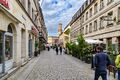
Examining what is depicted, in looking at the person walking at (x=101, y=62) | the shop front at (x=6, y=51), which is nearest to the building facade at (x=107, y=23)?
the shop front at (x=6, y=51)

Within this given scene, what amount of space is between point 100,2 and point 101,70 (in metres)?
27.4

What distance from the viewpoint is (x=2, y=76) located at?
11.8 metres

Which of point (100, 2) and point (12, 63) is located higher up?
point (100, 2)

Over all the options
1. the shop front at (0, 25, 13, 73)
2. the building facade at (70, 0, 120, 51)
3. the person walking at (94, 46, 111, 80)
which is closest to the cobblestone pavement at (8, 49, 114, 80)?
the shop front at (0, 25, 13, 73)

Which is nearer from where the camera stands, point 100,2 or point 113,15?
point 113,15

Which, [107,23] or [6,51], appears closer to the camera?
[6,51]

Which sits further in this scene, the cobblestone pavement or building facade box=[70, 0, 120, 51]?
building facade box=[70, 0, 120, 51]

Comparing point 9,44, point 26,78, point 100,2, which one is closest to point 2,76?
point 26,78

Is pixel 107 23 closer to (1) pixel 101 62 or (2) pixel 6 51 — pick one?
(2) pixel 6 51

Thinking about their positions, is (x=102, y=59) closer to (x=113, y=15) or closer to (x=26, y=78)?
(x=26, y=78)

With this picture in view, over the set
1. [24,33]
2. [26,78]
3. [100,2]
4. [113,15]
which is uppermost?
[100,2]

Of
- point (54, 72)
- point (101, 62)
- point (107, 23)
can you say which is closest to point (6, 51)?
point (54, 72)

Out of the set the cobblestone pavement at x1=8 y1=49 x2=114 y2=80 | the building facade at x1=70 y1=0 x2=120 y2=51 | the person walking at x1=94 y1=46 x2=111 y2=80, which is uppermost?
the building facade at x1=70 y1=0 x2=120 y2=51

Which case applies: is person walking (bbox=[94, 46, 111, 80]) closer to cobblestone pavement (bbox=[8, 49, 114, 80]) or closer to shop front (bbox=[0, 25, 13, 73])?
→ cobblestone pavement (bbox=[8, 49, 114, 80])
